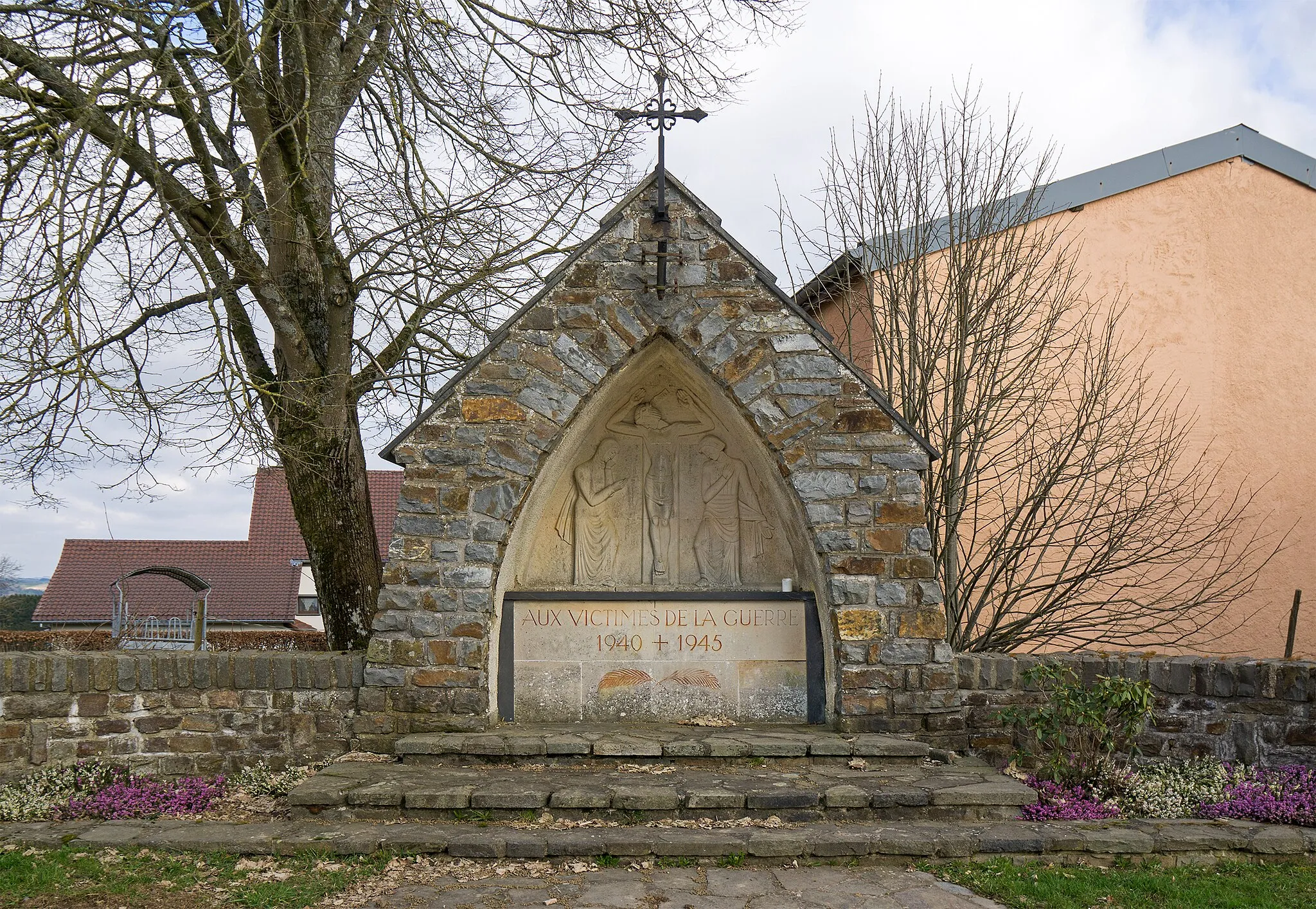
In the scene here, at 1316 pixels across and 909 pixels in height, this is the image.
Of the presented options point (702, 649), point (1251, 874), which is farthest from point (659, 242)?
point (1251, 874)

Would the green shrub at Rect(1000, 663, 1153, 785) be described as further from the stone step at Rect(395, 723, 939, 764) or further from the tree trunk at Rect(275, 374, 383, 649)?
the tree trunk at Rect(275, 374, 383, 649)

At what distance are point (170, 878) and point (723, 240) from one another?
193 inches

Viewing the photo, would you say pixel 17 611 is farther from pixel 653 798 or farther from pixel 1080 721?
pixel 1080 721

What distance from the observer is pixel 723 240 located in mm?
6770

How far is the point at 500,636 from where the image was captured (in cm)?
694

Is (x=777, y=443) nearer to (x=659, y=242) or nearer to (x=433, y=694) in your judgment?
(x=659, y=242)

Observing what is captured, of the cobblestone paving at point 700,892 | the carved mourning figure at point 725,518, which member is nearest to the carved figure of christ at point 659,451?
the carved mourning figure at point 725,518

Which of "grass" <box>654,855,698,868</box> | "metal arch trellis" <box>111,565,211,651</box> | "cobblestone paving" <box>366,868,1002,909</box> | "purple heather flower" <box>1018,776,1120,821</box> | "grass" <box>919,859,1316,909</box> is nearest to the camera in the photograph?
"cobblestone paving" <box>366,868,1002,909</box>

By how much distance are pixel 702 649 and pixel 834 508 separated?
1402 millimetres

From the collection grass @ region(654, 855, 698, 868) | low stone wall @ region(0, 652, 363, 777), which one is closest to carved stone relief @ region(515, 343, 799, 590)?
low stone wall @ region(0, 652, 363, 777)

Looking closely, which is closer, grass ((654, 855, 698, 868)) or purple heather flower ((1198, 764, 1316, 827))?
grass ((654, 855, 698, 868))

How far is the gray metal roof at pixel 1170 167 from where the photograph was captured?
9.90 metres

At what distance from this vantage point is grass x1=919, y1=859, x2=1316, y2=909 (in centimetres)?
468

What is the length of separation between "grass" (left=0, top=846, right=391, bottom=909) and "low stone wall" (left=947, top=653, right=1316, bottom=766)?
3.98 m
